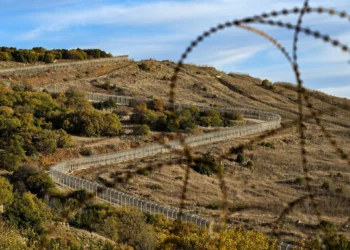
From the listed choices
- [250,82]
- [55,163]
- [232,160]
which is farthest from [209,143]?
[250,82]

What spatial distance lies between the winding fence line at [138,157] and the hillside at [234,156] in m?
1.11

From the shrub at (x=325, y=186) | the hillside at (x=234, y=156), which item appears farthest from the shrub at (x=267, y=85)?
the shrub at (x=325, y=186)

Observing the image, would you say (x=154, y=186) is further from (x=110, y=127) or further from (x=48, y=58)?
(x=48, y=58)

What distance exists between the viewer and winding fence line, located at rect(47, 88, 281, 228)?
105 ft

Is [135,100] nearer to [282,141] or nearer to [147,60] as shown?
[282,141]

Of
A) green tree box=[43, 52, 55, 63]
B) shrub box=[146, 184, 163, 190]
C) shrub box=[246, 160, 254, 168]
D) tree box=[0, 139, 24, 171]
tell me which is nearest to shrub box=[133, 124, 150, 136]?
shrub box=[246, 160, 254, 168]

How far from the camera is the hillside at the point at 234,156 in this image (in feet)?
115

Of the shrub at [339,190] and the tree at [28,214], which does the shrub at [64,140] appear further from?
the tree at [28,214]

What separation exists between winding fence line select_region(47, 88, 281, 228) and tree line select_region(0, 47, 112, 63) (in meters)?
14.1

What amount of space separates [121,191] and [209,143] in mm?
15774

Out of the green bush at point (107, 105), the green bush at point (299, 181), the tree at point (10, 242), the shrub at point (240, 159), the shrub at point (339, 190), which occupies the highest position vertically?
the green bush at point (107, 105)

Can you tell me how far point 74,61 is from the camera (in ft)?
275

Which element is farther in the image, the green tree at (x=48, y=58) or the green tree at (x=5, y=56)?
the green tree at (x=48, y=58)

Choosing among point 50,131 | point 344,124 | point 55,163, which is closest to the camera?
point 55,163
